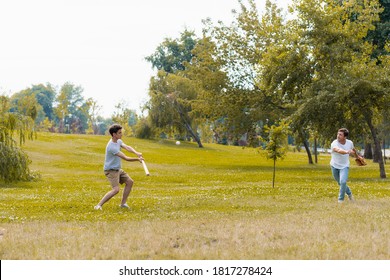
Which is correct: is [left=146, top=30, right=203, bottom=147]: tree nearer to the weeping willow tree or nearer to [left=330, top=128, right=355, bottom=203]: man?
the weeping willow tree

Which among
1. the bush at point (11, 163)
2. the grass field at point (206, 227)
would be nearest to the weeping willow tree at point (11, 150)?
the bush at point (11, 163)

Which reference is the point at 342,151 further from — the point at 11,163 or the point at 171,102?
the point at 171,102

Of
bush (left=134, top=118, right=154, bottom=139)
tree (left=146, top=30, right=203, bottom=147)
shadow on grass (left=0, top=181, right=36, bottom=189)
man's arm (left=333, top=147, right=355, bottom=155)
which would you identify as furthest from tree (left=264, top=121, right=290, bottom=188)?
bush (left=134, top=118, right=154, bottom=139)

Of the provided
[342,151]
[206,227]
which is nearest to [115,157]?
[206,227]

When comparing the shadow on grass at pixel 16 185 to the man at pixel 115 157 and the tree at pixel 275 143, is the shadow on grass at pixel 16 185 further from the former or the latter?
the man at pixel 115 157

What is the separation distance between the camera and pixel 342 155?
703 inches

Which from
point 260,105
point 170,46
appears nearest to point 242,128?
point 260,105

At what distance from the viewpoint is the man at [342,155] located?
1734 cm

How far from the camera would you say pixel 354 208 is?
16.3 m

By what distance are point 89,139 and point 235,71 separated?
3323cm

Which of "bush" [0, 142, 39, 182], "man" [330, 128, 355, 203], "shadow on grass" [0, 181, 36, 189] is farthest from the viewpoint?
"bush" [0, 142, 39, 182]

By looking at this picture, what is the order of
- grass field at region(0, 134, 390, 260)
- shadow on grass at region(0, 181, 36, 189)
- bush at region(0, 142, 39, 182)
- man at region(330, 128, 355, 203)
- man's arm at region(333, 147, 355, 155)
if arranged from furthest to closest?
bush at region(0, 142, 39, 182)
shadow on grass at region(0, 181, 36, 189)
man at region(330, 128, 355, 203)
man's arm at region(333, 147, 355, 155)
grass field at region(0, 134, 390, 260)

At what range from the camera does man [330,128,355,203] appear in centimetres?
1734
